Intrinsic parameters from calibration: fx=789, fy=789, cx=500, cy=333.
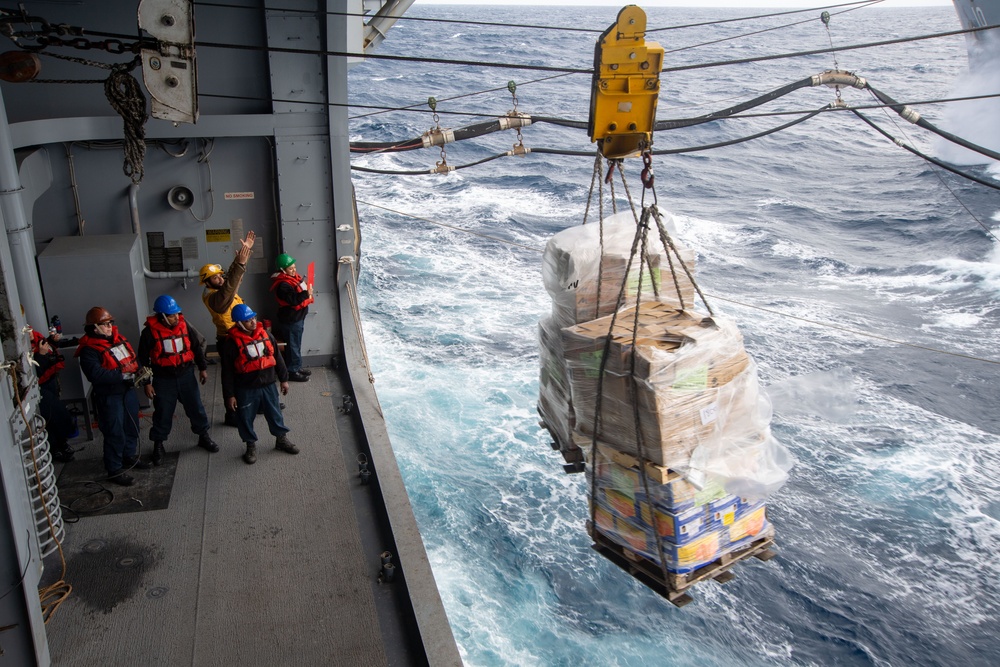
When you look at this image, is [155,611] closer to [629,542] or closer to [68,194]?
[629,542]

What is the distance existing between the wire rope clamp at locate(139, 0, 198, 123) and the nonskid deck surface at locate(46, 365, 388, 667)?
9.97 feet

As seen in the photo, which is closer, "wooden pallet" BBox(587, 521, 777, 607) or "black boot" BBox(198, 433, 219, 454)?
"wooden pallet" BBox(587, 521, 777, 607)

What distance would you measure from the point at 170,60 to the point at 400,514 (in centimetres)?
344

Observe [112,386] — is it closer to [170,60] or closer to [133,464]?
[133,464]

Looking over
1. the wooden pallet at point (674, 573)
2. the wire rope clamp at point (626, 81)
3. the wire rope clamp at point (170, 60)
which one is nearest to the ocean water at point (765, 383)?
the wire rope clamp at point (626, 81)

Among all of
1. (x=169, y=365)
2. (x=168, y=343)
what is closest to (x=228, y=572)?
(x=169, y=365)

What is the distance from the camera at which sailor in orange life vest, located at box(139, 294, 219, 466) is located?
658 centimetres

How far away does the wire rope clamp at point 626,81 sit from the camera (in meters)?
4.13

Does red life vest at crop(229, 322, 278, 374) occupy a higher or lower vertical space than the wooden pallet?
higher

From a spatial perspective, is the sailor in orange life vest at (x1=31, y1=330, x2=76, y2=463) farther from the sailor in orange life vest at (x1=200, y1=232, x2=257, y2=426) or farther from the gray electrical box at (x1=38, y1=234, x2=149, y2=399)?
the sailor in orange life vest at (x1=200, y1=232, x2=257, y2=426)

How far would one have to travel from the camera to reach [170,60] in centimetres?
471

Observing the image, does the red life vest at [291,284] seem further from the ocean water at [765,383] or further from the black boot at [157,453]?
the ocean water at [765,383]

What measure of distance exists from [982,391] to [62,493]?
13.6 m

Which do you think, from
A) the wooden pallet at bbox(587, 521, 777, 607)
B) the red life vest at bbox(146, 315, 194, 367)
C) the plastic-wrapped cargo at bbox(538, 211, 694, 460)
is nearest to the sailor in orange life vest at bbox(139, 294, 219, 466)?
the red life vest at bbox(146, 315, 194, 367)
